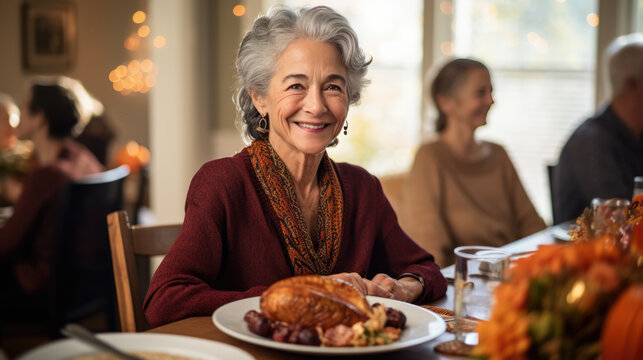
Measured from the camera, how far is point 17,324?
2836 mm

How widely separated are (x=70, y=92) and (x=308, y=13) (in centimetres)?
223

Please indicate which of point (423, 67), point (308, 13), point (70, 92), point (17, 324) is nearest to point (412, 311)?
point (308, 13)

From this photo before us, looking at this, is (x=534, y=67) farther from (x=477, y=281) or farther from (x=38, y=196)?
(x=477, y=281)

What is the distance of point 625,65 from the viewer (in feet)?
9.97

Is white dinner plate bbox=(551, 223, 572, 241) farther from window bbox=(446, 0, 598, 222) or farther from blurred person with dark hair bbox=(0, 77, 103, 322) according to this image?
window bbox=(446, 0, 598, 222)

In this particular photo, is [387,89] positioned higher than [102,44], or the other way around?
[102,44]

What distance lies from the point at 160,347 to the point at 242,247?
516mm

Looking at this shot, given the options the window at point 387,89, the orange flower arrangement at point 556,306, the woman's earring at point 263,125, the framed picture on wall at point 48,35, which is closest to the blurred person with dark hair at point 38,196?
the framed picture on wall at point 48,35

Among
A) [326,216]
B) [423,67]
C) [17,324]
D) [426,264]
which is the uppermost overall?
[423,67]

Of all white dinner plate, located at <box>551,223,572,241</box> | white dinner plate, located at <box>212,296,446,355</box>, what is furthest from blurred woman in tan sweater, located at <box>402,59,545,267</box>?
white dinner plate, located at <box>212,296,446,355</box>

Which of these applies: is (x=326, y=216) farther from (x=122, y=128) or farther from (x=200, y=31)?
(x=122, y=128)

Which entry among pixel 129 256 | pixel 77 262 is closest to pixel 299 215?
pixel 129 256

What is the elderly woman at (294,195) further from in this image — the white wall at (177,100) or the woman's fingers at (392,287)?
the white wall at (177,100)

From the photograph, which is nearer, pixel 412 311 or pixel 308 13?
pixel 412 311
